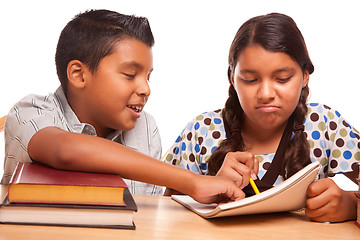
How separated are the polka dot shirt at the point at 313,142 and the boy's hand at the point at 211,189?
0.42 meters

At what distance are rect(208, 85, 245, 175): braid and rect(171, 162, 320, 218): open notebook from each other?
465 mm

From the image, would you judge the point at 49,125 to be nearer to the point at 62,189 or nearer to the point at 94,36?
the point at 62,189

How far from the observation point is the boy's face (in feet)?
3.45

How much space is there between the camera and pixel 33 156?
0.81 metres

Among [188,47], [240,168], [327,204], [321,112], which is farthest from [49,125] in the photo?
[188,47]

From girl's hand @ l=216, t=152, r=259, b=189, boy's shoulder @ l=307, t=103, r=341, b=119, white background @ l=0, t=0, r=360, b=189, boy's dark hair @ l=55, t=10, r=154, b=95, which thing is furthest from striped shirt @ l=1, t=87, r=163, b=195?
white background @ l=0, t=0, r=360, b=189

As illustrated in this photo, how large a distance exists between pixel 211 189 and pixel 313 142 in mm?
551

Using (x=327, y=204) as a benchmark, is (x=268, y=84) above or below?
above

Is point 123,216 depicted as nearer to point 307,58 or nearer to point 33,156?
point 33,156

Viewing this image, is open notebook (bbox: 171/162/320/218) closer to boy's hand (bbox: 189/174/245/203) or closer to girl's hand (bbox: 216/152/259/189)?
boy's hand (bbox: 189/174/245/203)

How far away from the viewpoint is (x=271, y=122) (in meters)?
1.18

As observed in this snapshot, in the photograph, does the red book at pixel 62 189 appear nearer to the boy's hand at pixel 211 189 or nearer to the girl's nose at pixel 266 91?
the boy's hand at pixel 211 189

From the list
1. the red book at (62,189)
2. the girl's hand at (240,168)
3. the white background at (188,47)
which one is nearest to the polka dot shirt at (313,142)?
the girl's hand at (240,168)

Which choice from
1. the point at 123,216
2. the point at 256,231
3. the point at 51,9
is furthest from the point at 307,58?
the point at 51,9
